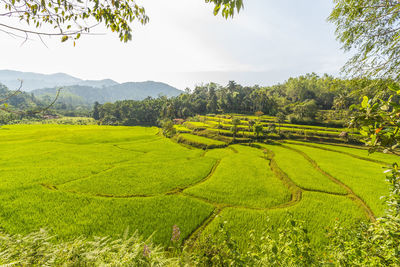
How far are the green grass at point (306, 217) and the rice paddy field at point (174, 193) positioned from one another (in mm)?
73

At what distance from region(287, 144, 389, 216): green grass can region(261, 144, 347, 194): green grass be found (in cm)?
147

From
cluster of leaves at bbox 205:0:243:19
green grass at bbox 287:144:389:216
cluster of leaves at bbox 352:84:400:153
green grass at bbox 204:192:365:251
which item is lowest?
green grass at bbox 204:192:365:251

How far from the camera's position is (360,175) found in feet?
65.0

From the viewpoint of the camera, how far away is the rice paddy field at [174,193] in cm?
1027

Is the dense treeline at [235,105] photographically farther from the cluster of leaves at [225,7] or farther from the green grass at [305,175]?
the cluster of leaves at [225,7]

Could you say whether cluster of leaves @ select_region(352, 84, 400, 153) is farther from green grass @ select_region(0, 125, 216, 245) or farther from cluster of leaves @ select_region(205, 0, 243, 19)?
green grass @ select_region(0, 125, 216, 245)

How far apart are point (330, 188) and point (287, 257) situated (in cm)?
1747

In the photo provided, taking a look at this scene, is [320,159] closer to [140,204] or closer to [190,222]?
[190,222]

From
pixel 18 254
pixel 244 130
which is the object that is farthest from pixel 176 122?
pixel 18 254

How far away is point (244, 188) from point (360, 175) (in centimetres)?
1554

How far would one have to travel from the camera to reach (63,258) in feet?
12.5

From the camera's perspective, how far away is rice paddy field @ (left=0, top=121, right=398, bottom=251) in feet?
33.7

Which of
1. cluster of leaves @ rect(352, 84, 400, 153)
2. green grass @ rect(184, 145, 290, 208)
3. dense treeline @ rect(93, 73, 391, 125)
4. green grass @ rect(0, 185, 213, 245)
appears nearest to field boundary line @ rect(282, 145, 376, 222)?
green grass @ rect(184, 145, 290, 208)

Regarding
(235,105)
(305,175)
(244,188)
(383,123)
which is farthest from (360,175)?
(235,105)
